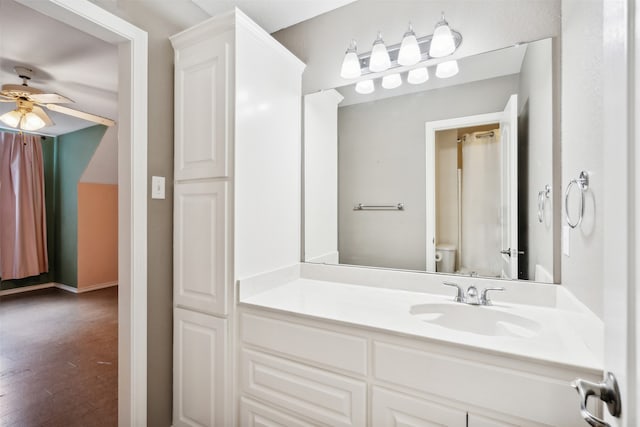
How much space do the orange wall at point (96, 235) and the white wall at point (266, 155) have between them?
461 centimetres

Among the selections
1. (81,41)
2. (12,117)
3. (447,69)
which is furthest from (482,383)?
(12,117)

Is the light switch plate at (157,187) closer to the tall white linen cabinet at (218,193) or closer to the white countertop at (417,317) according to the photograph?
the tall white linen cabinet at (218,193)

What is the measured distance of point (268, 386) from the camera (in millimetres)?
1352

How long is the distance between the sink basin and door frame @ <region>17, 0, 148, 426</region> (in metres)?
1.28

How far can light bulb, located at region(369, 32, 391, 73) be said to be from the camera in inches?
64.3

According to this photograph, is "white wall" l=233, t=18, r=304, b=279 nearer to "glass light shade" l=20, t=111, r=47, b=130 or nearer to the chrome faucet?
the chrome faucet

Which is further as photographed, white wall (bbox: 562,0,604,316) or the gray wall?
the gray wall

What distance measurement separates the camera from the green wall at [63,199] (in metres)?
4.75

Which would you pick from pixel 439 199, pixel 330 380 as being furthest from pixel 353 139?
pixel 330 380

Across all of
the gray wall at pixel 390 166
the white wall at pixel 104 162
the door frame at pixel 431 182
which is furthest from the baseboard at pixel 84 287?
the door frame at pixel 431 182

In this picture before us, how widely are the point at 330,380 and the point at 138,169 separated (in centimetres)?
128

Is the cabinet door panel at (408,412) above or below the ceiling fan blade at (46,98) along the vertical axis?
below

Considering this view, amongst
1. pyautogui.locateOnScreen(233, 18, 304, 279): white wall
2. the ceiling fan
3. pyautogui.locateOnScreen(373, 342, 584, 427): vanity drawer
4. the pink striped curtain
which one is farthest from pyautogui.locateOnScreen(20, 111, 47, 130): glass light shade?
pyautogui.locateOnScreen(373, 342, 584, 427): vanity drawer

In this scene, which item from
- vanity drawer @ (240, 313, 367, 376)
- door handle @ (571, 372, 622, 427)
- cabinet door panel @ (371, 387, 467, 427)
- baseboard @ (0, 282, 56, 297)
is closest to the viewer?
door handle @ (571, 372, 622, 427)
